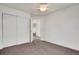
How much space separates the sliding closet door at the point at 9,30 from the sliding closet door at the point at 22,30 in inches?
10.8

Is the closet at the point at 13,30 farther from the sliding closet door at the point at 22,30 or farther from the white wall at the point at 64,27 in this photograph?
the white wall at the point at 64,27

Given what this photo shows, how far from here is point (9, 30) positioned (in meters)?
3.30

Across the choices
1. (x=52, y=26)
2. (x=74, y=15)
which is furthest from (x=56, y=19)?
(x=74, y=15)

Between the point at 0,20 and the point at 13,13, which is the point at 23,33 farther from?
the point at 0,20

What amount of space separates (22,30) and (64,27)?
1.91 metres

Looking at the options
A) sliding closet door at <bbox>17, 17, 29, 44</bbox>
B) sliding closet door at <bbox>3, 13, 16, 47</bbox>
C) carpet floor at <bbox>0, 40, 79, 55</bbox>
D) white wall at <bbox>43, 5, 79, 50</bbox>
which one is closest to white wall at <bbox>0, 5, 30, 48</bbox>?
sliding closet door at <bbox>17, 17, 29, 44</bbox>

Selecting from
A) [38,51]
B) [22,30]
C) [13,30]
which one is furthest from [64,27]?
[13,30]

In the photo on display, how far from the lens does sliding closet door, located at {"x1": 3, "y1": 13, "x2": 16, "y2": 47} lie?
10.3 ft

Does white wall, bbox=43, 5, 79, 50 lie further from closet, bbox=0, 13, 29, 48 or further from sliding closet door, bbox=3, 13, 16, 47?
sliding closet door, bbox=3, 13, 16, 47

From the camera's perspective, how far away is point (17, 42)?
373cm

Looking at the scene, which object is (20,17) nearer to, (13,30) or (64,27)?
(13,30)

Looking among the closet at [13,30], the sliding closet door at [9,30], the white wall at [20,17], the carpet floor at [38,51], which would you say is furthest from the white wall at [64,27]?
the sliding closet door at [9,30]

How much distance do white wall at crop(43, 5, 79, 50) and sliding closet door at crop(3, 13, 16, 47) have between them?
182 cm

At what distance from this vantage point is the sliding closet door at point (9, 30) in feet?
10.3
